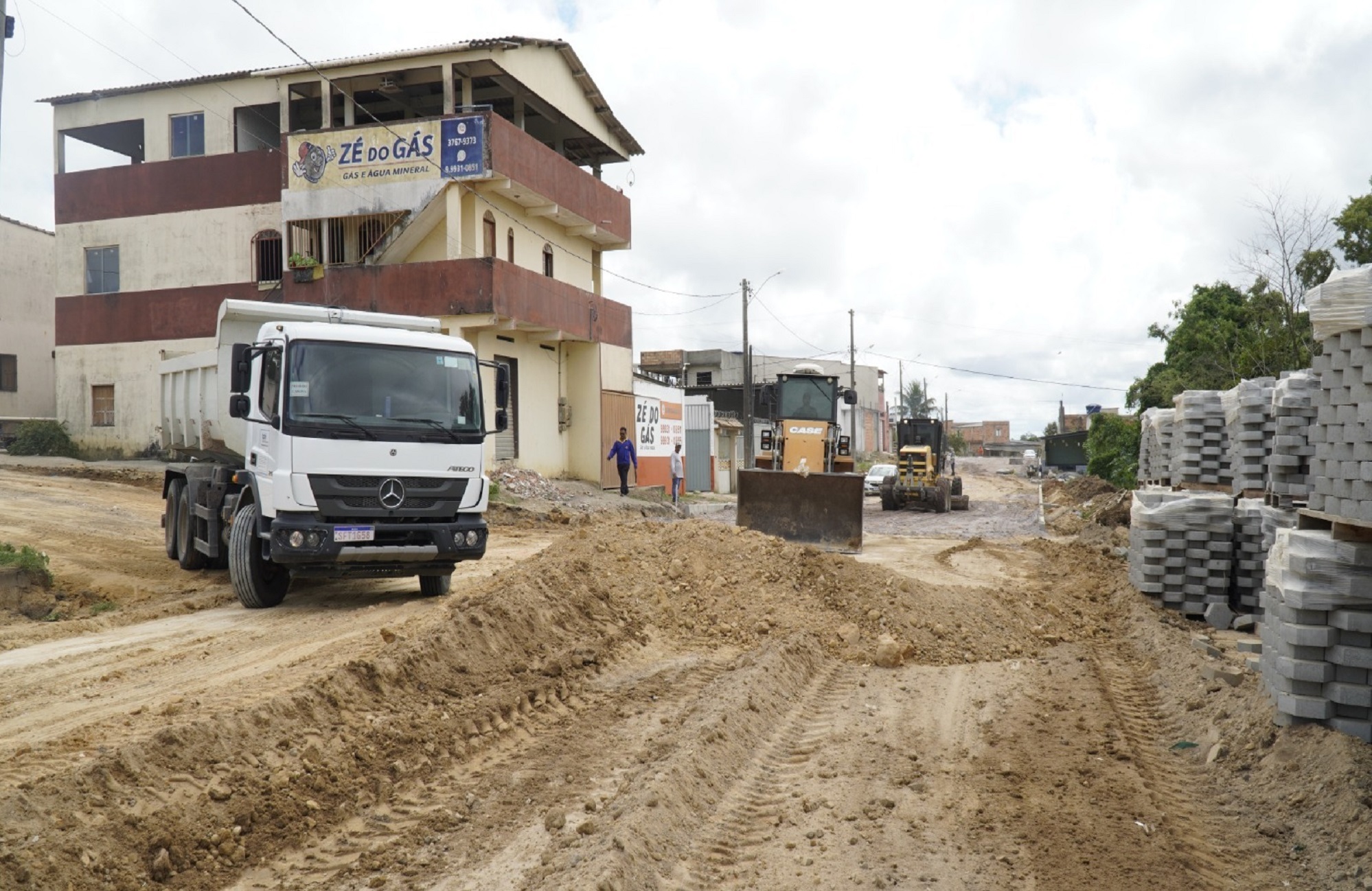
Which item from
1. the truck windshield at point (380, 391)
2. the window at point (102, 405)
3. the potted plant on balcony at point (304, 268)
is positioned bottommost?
the truck windshield at point (380, 391)

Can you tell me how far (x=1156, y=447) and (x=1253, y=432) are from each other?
5.30 meters

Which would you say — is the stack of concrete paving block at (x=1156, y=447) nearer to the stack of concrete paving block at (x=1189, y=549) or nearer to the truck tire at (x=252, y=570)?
the stack of concrete paving block at (x=1189, y=549)

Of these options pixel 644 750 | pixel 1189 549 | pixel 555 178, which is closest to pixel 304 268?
pixel 555 178

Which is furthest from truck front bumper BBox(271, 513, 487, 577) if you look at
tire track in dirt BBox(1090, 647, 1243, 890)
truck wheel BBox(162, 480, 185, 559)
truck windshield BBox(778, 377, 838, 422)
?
truck windshield BBox(778, 377, 838, 422)

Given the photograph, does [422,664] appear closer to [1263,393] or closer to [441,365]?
[441,365]

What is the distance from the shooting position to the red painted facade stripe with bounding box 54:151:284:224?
25.5 m

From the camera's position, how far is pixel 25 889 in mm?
3920

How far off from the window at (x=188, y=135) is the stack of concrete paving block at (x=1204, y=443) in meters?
25.1

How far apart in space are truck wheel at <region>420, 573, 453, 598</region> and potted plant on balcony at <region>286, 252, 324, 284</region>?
52.8ft

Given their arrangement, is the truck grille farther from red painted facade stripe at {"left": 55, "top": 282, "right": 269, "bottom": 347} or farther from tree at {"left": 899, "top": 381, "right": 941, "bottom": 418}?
tree at {"left": 899, "top": 381, "right": 941, "bottom": 418}

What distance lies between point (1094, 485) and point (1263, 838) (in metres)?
32.6

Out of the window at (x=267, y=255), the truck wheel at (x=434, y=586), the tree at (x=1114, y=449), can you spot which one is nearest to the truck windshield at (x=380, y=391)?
the truck wheel at (x=434, y=586)

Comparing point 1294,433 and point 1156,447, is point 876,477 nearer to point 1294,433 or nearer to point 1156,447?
point 1156,447

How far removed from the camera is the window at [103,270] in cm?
2686
